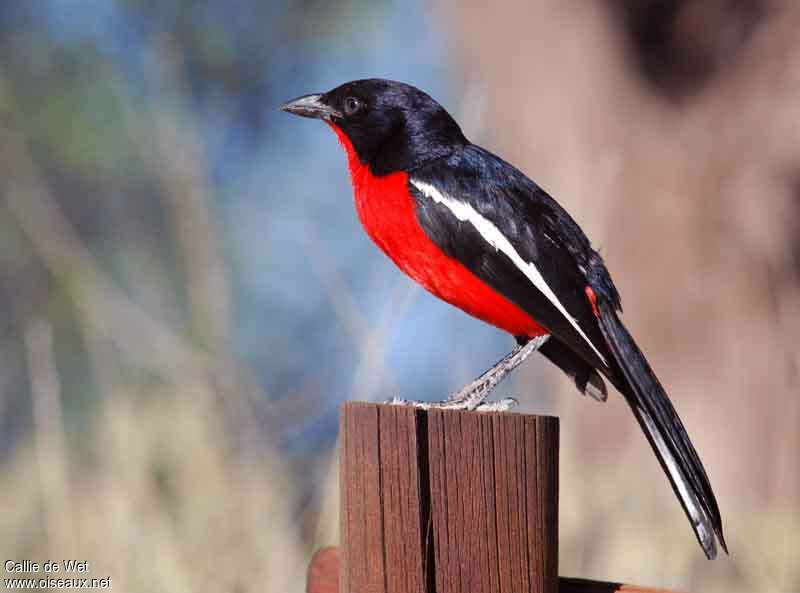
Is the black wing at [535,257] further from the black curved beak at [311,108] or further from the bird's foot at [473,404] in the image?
the black curved beak at [311,108]

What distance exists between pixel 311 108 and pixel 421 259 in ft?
2.47

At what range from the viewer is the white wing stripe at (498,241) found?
3.02m

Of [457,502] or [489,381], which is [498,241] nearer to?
[489,381]

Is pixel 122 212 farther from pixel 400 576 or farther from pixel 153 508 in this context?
pixel 400 576

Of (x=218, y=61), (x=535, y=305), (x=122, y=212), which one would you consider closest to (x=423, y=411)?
(x=535, y=305)

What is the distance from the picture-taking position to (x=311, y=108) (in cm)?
360

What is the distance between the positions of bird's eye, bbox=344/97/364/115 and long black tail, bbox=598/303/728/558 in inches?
38.5

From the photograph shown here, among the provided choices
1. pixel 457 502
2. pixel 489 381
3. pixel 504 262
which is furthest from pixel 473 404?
pixel 457 502

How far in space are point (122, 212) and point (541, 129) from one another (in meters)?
2.97

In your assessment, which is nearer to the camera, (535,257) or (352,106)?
(535,257)

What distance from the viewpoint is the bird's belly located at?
3.09 metres

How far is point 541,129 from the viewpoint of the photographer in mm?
7895

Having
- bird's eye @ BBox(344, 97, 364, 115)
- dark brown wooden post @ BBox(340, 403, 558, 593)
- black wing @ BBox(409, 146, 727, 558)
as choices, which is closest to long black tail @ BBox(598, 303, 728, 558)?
black wing @ BBox(409, 146, 727, 558)

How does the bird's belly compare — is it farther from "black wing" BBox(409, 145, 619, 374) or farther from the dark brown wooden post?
the dark brown wooden post
